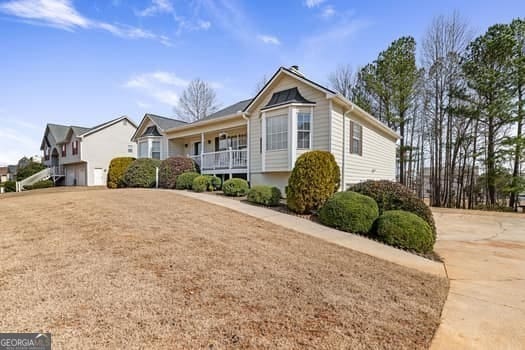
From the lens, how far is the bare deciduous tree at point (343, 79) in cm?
2827

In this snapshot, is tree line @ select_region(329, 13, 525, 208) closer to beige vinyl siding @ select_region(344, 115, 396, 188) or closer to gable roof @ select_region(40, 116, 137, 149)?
beige vinyl siding @ select_region(344, 115, 396, 188)

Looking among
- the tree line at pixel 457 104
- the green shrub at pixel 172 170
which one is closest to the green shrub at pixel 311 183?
the green shrub at pixel 172 170

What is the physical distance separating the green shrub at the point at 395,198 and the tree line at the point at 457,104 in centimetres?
1447

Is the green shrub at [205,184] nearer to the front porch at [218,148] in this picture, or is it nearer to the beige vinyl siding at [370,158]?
the front porch at [218,148]

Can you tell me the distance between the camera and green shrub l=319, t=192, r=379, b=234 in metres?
7.45

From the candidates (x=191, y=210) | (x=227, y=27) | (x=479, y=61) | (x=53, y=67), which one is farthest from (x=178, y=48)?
(x=479, y=61)

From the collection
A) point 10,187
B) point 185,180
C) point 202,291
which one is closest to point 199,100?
point 10,187

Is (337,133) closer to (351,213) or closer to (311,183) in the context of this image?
(311,183)

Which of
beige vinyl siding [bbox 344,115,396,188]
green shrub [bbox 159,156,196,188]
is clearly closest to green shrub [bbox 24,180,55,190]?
green shrub [bbox 159,156,196,188]

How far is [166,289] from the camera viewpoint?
338 cm

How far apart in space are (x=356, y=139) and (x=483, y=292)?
10.4 metres

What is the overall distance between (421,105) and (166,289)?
998 inches

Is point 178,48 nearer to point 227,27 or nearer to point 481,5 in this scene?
point 227,27

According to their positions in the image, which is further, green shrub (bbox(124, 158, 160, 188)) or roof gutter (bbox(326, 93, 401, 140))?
green shrub (bbox(124, 158, 160, 188))
